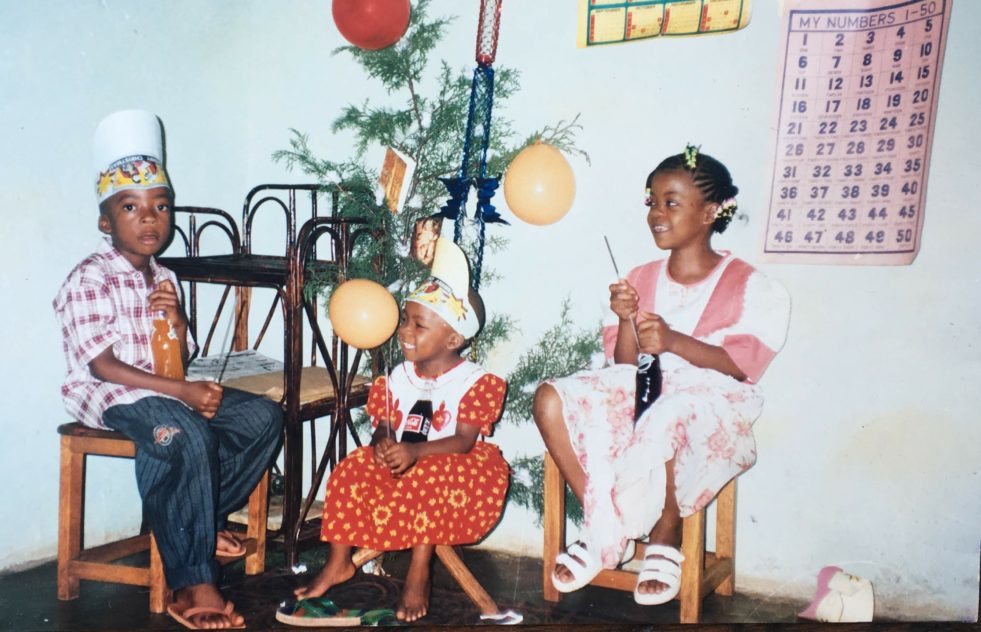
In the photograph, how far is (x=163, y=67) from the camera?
2.23m

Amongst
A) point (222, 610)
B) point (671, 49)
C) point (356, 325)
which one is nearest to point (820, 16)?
point (671, 49)

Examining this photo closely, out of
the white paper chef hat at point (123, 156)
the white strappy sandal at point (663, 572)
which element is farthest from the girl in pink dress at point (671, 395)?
the white paper chef hat at point (123, 156)

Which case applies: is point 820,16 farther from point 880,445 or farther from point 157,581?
point 157,581

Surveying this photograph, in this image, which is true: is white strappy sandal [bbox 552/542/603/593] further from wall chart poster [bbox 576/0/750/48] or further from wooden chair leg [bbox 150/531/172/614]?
wall chart poster [bbox 576/0/750/48]

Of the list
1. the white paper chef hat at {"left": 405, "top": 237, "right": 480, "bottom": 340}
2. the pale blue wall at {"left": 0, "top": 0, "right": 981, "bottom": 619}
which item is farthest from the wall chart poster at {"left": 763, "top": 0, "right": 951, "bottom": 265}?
the white paper chef hat at {"left": 405, "top": 237, "right": 480, "bottom": 340}

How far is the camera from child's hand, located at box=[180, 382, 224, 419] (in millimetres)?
2135

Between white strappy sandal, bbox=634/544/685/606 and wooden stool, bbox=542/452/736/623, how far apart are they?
2cm

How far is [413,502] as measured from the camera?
2066 millimetres

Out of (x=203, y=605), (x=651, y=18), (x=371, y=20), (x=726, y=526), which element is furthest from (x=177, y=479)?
(x=651, y=18)

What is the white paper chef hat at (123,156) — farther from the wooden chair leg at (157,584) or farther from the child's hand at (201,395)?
the wooden chair leg at (157,584)

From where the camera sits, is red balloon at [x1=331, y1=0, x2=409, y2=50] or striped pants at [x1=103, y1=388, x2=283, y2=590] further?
red balloon at [x1=331, y1=0, x2=409, y2=50]

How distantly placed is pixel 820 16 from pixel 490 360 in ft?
3.99

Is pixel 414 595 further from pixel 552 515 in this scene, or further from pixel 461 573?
Answer: pixel 552 515

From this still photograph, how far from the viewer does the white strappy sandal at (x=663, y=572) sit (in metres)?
2.08
